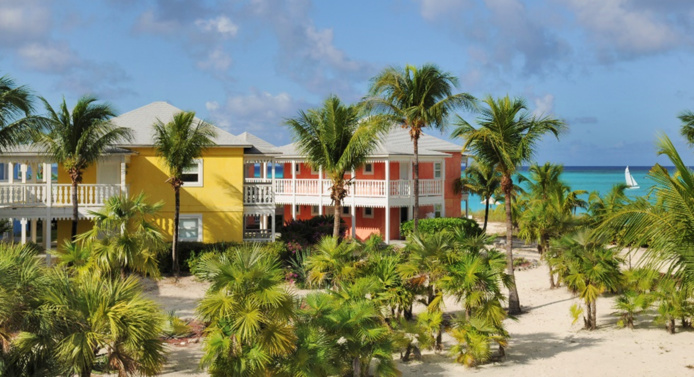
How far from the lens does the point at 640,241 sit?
10.3 metres

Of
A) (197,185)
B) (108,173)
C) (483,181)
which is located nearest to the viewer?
(108,173)

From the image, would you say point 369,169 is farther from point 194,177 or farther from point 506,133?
point 506,133

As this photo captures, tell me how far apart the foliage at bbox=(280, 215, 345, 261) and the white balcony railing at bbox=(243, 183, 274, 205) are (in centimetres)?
146

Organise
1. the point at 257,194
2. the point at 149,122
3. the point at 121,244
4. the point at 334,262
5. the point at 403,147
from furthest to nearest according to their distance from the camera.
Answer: the point at 403,147 → the point at 149,122 → the point at 257,194 → the point at 121,244 → the point at 334,262

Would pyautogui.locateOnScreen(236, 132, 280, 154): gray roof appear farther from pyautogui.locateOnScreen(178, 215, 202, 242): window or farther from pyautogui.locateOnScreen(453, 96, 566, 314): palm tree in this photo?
pyautogui.locateOnScreen(453, 96, 566, 314): palm tree

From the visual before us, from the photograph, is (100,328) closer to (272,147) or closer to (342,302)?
(342,302)

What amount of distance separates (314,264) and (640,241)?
7583 mm

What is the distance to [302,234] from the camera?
92.7 ft

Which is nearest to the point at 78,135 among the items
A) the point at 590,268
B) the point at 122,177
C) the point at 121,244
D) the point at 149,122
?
the point at 122,177

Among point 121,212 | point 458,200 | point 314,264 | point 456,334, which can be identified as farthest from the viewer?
point 458,200

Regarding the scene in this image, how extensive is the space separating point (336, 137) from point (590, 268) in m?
10.2

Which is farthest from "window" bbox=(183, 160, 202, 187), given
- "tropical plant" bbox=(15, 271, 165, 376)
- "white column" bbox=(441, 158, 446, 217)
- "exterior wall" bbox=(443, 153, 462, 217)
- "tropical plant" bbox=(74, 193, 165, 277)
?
"tropical plant" bbox=(15, 271, 165, 376)

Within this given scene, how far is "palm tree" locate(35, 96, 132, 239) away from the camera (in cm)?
2416

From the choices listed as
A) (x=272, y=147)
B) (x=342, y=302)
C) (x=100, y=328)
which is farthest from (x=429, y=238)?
(x=272, y=147)
